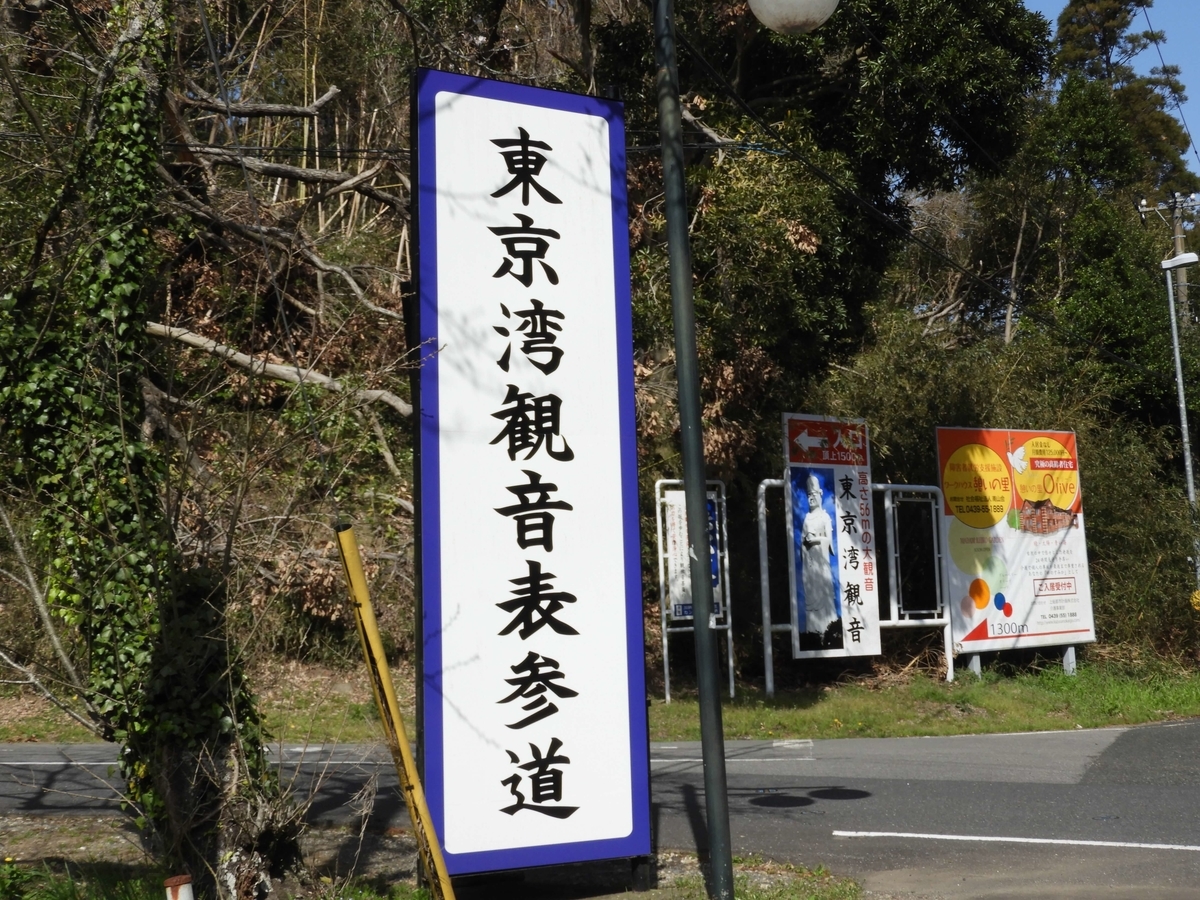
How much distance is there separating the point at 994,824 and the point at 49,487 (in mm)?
6702

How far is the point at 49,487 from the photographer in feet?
21.6

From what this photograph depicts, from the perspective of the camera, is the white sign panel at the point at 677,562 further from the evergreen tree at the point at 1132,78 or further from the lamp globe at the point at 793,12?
the evergreen tree at the point at 1132,78

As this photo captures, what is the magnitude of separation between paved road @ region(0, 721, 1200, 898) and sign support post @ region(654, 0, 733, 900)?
1248mm

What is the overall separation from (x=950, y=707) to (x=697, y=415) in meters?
10.7

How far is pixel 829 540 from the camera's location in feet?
51.3

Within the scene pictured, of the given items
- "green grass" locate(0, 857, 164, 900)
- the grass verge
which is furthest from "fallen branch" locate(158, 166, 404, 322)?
"green grass" locate(0, 857, 164, 900)

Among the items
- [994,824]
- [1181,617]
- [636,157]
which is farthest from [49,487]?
[1181,617]

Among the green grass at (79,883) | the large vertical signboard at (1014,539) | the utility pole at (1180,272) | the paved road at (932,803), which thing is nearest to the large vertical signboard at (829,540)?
the large vertical signboard at (1014,539)

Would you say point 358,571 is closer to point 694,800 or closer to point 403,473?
point 694,800

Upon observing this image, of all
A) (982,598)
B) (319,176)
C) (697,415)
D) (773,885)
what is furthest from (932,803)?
(319,176)

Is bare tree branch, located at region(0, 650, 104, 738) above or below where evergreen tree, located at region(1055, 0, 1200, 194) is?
below

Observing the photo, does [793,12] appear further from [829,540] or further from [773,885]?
[829,540]

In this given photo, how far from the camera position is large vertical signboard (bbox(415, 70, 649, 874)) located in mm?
5887

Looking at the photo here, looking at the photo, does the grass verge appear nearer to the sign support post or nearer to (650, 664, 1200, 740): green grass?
(650, 664, 1200, 740): green grass
